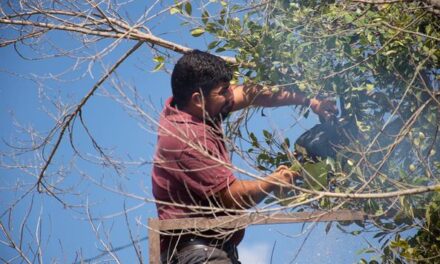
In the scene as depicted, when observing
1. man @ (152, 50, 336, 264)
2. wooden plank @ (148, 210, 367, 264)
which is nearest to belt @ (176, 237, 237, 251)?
man @ (152, 50, 336, 264)

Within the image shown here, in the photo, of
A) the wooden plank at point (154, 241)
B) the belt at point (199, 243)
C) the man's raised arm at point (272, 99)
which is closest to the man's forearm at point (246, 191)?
the belt at point (199, 243)

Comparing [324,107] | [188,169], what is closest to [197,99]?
[188,169]

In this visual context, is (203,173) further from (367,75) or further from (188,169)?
(367,75)

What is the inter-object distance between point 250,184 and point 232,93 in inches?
35.5

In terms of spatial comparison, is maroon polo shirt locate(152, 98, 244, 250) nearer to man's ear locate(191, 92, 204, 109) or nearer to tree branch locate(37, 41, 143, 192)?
man's ear locate(191, 92, 204, 109)

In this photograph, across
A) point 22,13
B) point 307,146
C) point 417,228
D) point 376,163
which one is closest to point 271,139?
point 307,146

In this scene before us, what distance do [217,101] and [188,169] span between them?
0.55m

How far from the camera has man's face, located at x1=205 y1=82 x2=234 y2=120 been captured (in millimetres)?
3525

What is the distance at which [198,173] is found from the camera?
3146 mm

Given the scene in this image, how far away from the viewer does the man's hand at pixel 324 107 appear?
12.9 feet

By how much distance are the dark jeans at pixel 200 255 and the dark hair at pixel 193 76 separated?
0.78 metres

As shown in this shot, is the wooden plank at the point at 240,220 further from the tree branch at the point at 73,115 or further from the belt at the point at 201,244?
the tree branch at the point at 73,115

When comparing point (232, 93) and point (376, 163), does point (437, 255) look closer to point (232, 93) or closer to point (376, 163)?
point (376, 163)

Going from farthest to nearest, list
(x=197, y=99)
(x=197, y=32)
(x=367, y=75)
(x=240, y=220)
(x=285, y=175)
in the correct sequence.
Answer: (x=197, y=32) < (x=367, y=75) < (x=197, y=99) < (x=285, y=175) < (x=240, y=220)
